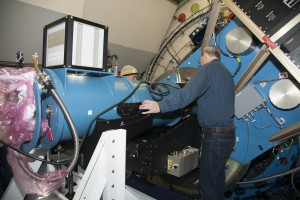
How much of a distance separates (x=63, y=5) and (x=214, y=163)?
2.22 m

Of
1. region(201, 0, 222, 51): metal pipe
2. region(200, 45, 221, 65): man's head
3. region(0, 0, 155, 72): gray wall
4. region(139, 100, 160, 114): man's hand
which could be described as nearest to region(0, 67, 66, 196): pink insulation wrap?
region(139, 100, 160, 114): man's hand

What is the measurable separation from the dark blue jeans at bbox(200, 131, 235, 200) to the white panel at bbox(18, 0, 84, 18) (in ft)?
6.43

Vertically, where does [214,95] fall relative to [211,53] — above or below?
below

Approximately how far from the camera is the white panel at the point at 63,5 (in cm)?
221

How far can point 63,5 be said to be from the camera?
237 centimetres

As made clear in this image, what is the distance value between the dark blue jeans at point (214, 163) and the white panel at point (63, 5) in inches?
77.1

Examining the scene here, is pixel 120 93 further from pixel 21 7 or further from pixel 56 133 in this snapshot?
pixel 21 7

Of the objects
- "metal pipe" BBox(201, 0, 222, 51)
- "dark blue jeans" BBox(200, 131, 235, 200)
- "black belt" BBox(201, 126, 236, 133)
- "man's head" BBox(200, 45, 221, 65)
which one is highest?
"metal pipe" BBox(201, 0, 222, 51)

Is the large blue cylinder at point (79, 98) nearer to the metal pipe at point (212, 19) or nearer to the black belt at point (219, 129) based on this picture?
the black belt at point (219, 129)

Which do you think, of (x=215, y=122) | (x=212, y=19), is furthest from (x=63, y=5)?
(x=215, y=122)

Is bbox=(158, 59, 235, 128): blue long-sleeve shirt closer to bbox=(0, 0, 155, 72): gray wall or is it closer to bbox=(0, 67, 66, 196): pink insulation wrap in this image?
bbox=(0, 67, 66, 196): pink insulation wrap

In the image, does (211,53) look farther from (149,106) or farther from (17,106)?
(17,106)

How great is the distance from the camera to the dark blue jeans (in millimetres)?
1789

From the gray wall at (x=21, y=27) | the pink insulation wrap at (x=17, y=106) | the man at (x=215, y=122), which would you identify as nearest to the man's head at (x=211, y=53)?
the man at (x=215, y=122)
